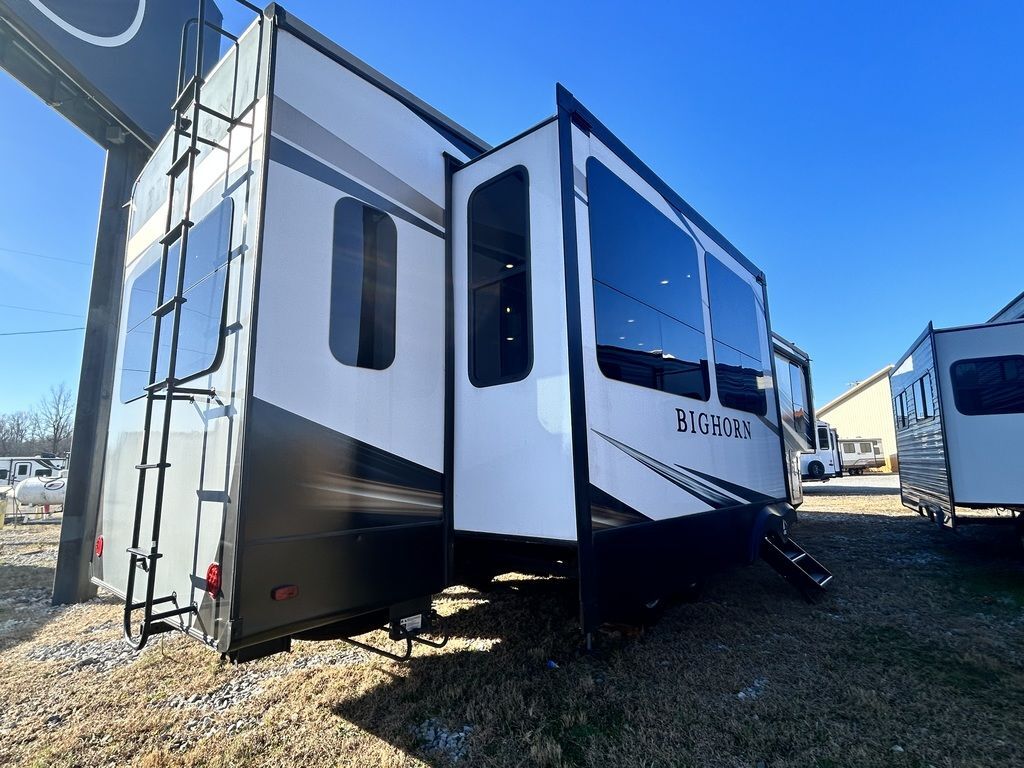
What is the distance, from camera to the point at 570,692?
313 cm

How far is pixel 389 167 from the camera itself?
10.1 feet

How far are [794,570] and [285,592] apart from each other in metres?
4.26

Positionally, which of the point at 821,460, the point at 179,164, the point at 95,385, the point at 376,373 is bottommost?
the point at 821,460

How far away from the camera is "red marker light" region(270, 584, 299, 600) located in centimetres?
227

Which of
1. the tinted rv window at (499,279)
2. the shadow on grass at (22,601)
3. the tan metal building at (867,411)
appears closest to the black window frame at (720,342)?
the tinted rv window at (499,279)

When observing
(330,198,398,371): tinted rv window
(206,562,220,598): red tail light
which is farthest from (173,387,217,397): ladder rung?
(206,562,220,598): red tail light

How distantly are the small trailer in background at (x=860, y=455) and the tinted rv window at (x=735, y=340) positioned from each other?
2702 cm

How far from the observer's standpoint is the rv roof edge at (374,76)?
105 inches

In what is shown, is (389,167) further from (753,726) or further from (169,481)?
(753,726)

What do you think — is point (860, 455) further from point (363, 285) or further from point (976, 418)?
point (363, 285)

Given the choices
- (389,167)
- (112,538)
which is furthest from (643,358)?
(112,538)

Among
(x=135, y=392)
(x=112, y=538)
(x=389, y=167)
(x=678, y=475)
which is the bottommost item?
(x=112, y=538)

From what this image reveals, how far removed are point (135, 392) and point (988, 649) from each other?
5.76m

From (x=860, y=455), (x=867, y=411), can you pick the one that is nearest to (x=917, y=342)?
(x=860, y=455)
